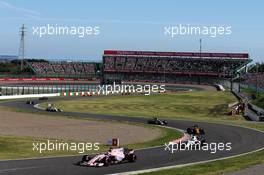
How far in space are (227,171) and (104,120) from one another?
30.0 metres

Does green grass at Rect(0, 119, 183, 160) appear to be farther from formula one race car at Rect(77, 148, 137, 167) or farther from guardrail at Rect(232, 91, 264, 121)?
guardrail at Rect(232, 91, 264, 121)

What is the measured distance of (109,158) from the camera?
955 inches

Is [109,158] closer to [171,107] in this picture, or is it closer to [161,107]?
[171,107]

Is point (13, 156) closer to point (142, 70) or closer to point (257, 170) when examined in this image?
point (257, 170)

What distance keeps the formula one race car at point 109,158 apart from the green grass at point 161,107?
108 ft

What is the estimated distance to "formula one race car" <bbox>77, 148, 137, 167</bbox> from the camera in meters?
23.6

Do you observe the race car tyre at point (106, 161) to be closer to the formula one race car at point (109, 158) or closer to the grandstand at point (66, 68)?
the formula one race car at point (109, 158)

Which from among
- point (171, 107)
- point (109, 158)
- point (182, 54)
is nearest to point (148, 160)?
point (109, 158)

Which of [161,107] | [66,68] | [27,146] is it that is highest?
[66,68]

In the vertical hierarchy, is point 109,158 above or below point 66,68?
below

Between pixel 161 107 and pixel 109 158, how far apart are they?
1891 inches

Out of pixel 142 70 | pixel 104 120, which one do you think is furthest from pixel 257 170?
pixel 142 70

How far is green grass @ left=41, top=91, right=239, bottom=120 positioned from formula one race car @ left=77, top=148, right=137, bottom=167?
108ft

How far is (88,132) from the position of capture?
3997 centimetres
